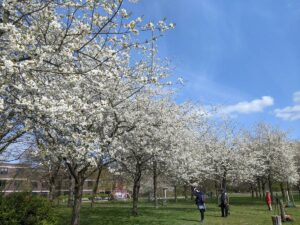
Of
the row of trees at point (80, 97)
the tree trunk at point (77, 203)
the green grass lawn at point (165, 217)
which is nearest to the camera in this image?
the row of trees at point (80, 97)

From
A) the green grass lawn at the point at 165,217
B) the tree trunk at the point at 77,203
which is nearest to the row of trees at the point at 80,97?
the tree trunk at the point at 77,203

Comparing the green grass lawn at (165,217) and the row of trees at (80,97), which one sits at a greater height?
the row of trees at (80,97)

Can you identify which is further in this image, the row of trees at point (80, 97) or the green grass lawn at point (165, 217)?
the green grass lawn at point (165, 217)

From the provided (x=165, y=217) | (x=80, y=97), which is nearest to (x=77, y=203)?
(x=80, y=97)

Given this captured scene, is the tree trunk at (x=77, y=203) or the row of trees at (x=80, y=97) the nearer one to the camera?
the row of trees at (x=80, y=97)

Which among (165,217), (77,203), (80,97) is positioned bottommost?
(165,217)

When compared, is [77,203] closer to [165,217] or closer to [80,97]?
[80,97]

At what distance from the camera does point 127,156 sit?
24125mm

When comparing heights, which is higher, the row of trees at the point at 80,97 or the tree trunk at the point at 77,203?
the row of trees at the point at 80,97

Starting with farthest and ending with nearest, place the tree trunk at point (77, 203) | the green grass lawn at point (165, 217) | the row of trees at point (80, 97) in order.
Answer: the green grass lawn at point (165, 217) → the tree trunk at point (77, 203) → the row of trees at point (80, 97)

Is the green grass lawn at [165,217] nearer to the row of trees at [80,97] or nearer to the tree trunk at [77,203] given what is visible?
the tree trunk at [77,203]

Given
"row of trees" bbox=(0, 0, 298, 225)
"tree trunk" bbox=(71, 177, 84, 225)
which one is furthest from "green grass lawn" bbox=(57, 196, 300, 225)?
"row of trees" bbox=(0, 0, 298, 225)

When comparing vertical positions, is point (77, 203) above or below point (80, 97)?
below

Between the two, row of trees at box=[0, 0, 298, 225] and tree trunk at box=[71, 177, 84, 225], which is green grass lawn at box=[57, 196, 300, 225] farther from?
row of trees at box=[0, 0, 298, 225]
